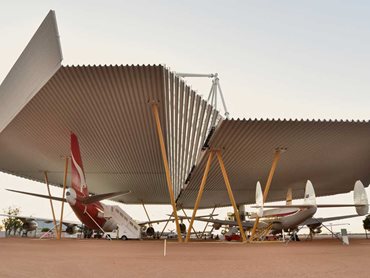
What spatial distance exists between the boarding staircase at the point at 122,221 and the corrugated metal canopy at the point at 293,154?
23.4 feet

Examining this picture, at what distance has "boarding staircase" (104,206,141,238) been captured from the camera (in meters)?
27.4

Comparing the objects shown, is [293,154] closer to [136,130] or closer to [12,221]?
[136,130]

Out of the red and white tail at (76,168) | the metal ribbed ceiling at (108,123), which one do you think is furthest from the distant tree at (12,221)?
the red and white tail at (76,168)

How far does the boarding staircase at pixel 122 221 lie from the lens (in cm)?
2739

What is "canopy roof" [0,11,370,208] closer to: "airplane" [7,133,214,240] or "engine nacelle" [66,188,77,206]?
"airplane" [7,133,214,240]

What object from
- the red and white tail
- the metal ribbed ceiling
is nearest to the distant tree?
the metal ribbed ceiling

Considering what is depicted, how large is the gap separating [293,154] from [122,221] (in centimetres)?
1362

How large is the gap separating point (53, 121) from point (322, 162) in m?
20.1

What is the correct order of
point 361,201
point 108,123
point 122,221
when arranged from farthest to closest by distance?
point 122,221
point 108,123
point 361,201

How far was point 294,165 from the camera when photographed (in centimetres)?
2978

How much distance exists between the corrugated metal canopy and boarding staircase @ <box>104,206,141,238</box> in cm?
712

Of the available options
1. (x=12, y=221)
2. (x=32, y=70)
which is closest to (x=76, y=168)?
(x=32, y=70)

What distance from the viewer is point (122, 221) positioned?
92.5 ft

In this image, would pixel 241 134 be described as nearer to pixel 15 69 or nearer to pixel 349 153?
pixel 349 153
